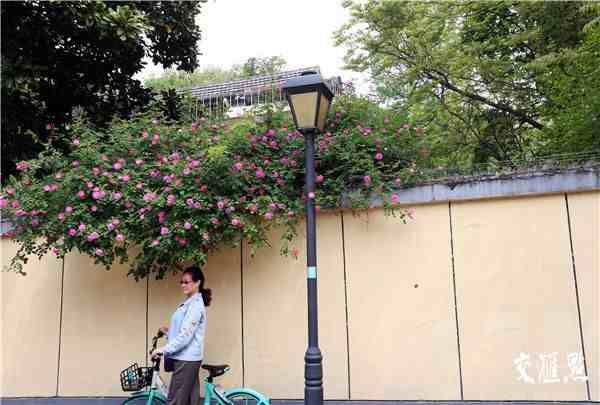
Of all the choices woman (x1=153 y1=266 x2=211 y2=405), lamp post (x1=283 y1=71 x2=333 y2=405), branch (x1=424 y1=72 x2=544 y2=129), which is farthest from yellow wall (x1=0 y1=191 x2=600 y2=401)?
branch (x1=424 y1=72 x2=544 y2=129)

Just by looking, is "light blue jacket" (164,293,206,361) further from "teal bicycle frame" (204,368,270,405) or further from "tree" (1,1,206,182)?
"tree" (1,1,206,182)

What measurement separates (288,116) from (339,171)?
1.33 metres

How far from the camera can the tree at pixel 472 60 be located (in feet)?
38.2

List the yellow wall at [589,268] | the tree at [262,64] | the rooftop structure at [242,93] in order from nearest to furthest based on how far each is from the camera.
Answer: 1. the yellow wall at [589,268]
2. the rooftop structure at [242,93]
3. the tree at [262,64]

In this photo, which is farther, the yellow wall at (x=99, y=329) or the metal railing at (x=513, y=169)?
the yellow wall at (x=99, y=329)

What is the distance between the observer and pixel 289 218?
6113mm

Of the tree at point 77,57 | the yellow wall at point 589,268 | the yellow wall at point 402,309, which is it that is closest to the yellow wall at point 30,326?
the tree at point 77,57

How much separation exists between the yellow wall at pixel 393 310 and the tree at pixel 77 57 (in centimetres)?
379

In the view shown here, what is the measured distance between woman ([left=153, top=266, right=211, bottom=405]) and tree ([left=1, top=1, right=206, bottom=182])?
4.96m

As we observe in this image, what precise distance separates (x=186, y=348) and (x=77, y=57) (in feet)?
24.7

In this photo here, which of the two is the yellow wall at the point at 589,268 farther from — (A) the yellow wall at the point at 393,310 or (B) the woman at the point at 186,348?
(B) the woman at the point at 186,348

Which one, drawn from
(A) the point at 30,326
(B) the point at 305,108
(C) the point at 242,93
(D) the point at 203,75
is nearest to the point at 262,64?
(D) the point at 203,75

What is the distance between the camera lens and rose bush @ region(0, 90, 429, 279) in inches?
233

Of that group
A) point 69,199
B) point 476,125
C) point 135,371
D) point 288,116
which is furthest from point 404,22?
point 135,371
